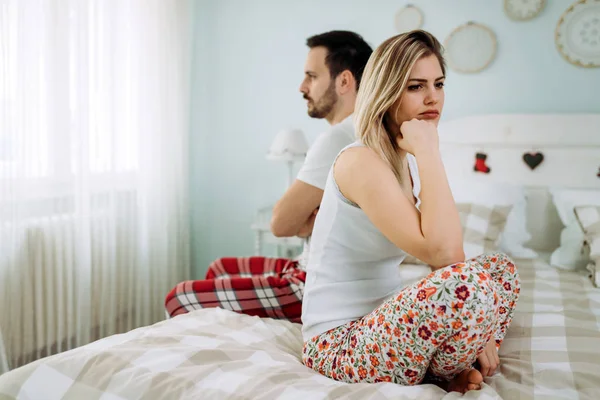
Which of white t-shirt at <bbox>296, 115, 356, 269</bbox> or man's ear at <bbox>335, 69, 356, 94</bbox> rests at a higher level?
man's ear at <bbox>335, 69, 356, 94</bbox>

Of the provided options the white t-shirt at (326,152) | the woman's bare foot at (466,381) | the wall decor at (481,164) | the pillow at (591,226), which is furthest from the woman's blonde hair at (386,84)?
the wall decor at (481,164)

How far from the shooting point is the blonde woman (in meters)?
0.91

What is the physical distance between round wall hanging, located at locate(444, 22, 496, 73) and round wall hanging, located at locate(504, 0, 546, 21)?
0.12 metres

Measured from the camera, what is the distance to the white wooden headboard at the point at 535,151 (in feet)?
7.79

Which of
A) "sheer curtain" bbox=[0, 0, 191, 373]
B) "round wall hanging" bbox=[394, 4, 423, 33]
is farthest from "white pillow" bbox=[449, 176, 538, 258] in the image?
"sheer curtain" bbox=[0, 0, 191, 373]

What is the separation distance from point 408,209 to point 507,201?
1.38 metres

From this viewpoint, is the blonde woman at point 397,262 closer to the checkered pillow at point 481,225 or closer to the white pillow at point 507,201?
the checkered pillow at point 481,225

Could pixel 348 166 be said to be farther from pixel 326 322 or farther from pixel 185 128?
pixel 185 128

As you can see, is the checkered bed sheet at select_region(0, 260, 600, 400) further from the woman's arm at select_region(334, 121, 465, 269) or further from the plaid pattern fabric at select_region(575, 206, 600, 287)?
the plaid pattern fabric at select_region(575, 206, 600, 287)

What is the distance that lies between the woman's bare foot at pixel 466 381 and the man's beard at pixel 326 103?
1.00 metres

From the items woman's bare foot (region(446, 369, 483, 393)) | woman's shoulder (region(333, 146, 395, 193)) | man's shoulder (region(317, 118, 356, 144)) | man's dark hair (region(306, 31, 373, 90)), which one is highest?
man's dark hair (region(306, 31, 373, 90))

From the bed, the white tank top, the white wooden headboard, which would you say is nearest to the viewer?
the bed

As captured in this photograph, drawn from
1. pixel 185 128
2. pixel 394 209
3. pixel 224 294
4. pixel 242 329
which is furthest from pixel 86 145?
pixel 394 209

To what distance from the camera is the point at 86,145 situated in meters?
2.18
